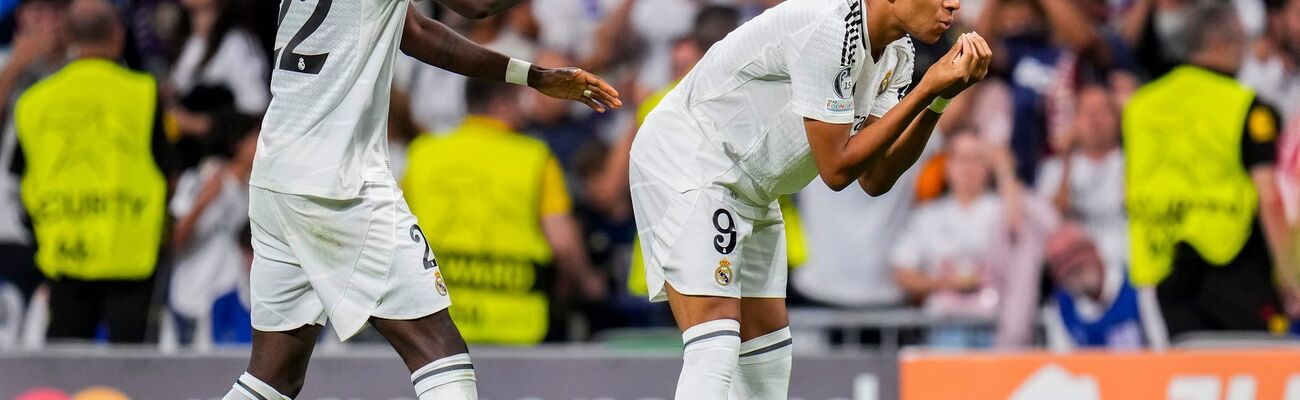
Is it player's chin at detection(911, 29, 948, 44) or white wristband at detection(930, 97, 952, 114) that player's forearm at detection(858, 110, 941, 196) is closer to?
white wristband at detection(930, 97, 952, 114)

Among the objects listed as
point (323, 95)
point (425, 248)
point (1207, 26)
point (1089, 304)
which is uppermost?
point (1207, 26)

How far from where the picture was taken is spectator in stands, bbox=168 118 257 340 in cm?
913

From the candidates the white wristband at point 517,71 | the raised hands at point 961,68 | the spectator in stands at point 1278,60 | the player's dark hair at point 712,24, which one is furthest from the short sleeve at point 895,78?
the spectator in stands at point 1278,60

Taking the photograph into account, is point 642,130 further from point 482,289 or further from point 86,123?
point 86,123

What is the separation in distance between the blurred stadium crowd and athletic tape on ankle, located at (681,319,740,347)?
371cm

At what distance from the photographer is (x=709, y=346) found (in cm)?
483

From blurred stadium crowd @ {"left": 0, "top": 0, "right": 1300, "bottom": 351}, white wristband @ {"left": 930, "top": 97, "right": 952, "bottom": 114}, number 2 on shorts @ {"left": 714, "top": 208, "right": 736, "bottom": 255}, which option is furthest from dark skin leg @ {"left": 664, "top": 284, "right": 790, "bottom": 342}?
Answer: blurred stadium crowd @ {"left": 0, "top": 0, "right": 1300, "bottom": 351}

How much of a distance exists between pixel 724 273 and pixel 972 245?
13.5 ft

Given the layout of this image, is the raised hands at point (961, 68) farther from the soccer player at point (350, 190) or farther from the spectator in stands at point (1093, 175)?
the spectator in stands at point (1093, 175)

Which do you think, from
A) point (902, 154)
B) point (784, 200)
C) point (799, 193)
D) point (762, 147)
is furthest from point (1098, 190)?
point (762, 147)

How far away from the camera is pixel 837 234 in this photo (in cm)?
892

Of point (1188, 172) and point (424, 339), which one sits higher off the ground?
point (1188, 172)

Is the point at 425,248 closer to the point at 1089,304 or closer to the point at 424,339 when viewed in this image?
the point at 424,339

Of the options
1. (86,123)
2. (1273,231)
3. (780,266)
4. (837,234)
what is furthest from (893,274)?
(86,123)
